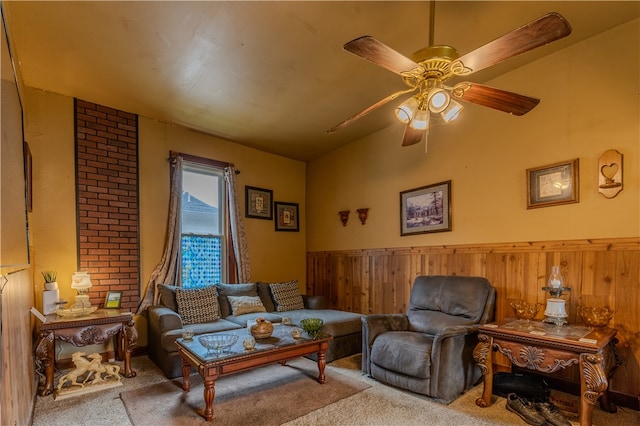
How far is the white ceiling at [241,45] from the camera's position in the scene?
91.0 inches

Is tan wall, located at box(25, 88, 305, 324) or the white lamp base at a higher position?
tan wall, located at box(25, 88, 305, 324)

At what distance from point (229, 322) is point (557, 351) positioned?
121 inches

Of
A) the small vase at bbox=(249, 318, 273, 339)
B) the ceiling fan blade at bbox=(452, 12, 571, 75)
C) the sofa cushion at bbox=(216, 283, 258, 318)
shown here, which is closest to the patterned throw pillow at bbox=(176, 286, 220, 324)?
the sofa cushion at bbox=(216, 283, 258, 318)

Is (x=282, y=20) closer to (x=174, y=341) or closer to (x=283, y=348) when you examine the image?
(x=283, y=348)

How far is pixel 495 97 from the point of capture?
84.0 inches

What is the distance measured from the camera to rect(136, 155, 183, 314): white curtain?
→ 13.1 feet

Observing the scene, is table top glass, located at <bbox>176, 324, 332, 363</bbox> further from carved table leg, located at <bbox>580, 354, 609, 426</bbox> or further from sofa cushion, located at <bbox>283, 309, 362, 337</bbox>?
carved table leg, located at <bbox>580, 354, 609, 426</bbox>

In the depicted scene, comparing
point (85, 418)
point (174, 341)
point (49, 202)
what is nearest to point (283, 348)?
point (174, 341)

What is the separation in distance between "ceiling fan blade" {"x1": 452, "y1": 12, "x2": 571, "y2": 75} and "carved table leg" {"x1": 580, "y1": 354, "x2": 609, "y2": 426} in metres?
1.92

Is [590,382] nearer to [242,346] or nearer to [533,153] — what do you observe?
[533,153]

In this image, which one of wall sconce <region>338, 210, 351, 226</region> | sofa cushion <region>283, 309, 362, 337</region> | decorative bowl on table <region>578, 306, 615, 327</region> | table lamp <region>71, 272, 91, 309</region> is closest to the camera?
decorative bowl on table <region>578, 306, 615, 327</region>

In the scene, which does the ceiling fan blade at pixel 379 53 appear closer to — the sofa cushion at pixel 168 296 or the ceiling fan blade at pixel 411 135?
the ceiling fan blade at pixel 411 135

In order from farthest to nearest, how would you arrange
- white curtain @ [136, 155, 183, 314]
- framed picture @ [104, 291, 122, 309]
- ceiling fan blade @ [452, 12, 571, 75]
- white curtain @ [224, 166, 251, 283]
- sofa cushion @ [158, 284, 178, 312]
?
white curtain @ [224, 166, 251, 283], white curtain @ [136, 155, 183, 314], sofa cushion @ [158, 284, 178, 312], framed picture @ [104, 291, 122, 309], ceiling fan blade @ [452, 12, 571, 75]

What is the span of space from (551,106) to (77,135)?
4816 mm
